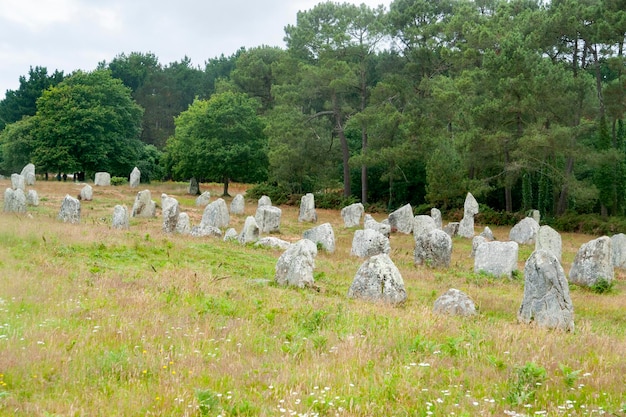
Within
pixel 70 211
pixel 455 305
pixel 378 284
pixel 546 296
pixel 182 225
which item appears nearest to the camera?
pixel 546 296

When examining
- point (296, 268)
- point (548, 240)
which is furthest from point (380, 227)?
point (296, 268)

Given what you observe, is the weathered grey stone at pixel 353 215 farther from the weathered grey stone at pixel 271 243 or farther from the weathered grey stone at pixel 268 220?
the weathered grey stone at pixel 271 243

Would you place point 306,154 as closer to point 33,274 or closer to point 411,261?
point 411,261

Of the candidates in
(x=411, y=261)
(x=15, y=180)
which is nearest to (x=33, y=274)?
(x=411, y=261)

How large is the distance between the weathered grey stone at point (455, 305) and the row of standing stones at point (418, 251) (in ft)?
0.07

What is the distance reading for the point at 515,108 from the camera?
117 feet

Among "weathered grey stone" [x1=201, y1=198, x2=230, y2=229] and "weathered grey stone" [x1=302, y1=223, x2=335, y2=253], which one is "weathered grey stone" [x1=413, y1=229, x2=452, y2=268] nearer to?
"weathered grey stone" [x1=302, y1=223, x2=335, y2=253]

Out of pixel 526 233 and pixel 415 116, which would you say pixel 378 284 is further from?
pixel 415 116

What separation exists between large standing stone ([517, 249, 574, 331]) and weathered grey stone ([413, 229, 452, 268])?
8.72 metres

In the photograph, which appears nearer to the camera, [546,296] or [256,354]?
[256,354]

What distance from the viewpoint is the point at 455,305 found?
12.2 meters

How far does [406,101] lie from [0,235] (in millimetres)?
35277

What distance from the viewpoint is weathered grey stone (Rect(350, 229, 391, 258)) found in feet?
74.1

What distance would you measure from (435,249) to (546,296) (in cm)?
912
